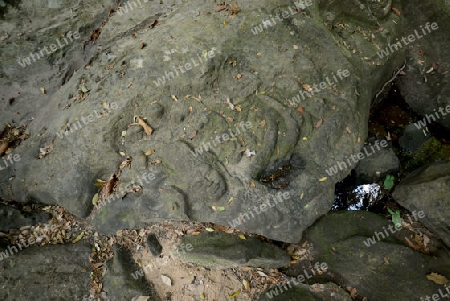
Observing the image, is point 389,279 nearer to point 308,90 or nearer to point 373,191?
point 373,191

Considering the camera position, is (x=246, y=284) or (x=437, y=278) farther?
(x=246, y=284)

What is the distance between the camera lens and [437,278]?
398 cm

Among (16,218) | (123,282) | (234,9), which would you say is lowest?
(123,282)

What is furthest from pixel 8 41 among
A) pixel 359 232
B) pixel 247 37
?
pixel 359 232

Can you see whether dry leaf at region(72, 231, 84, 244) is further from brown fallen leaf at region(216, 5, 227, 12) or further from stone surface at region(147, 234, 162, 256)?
brown fallen leaf at region(216, 5, 227, 12)

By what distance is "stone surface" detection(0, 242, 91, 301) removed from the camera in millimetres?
3865

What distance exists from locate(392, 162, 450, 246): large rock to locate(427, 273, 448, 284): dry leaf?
68 centimetres

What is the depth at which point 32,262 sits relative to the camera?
4.05 m

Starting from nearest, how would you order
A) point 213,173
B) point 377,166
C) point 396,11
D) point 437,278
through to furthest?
point 213,173 → point 437,278 → point 377,166 → point 396,11

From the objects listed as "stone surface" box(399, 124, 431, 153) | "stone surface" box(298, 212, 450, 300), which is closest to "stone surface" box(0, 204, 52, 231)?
"stone surface" box(298, 212, 450, 300)

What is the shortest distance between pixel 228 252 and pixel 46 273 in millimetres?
2258

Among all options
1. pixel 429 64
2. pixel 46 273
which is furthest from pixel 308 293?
pixel 429 64

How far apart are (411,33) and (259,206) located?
177 inches

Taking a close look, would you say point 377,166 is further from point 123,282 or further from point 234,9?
point 123,282
